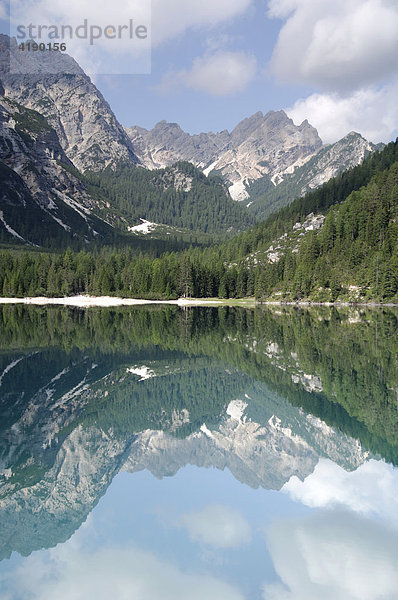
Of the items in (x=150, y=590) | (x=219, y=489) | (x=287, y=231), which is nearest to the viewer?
(x=150, y=590)

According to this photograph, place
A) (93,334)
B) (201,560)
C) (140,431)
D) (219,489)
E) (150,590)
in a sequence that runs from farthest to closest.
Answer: (93,334) → (140,431) → (219,489) → (201,560) → (150,590)

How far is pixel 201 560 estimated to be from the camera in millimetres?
9273

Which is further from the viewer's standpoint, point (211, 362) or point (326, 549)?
point (211, 362)

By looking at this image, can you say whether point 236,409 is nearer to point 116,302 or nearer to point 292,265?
point 116,302

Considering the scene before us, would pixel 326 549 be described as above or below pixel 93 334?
above

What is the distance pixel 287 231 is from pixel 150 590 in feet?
579

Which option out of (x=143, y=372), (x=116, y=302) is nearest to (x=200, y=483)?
(x=143, y=372)

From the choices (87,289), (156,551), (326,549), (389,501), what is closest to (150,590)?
(156,551)

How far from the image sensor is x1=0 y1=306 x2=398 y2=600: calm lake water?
28.7ft

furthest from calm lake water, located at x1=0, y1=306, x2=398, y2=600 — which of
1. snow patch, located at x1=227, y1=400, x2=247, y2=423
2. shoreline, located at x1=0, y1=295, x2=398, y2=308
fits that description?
shoreline, located at x1=0, y1=295, x2=398, y2=308

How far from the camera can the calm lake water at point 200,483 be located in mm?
8758

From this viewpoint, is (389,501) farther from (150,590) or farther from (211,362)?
(211,362)

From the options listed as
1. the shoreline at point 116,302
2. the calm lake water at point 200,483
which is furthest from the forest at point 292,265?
the calm lake water at point 200,483

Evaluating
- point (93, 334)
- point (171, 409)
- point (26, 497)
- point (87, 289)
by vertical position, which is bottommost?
point (87, 289)
